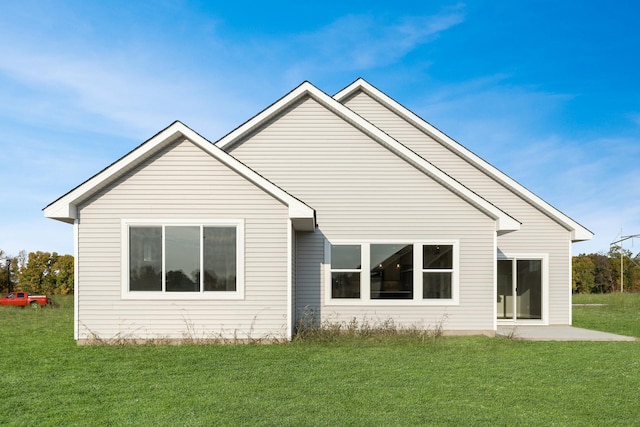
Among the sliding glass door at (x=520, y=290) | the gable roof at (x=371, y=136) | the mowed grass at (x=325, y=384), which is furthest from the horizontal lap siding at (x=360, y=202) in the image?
the sliding glass door at (x=520, y=290)

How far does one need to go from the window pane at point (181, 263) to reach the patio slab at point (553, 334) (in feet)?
26.6

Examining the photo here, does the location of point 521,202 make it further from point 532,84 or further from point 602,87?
point 602,87

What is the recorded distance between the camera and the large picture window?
11109 mm

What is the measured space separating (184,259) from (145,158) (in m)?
2.50

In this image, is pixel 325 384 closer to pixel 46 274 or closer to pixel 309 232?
pixel 309 232

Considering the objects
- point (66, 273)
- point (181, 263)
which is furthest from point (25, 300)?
point (181, 263)

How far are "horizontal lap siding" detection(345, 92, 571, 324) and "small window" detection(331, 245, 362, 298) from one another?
5.34 metres

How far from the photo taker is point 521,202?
54.4 feet

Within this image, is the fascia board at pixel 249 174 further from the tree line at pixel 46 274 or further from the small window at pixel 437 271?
the tree line at pixel 46 274

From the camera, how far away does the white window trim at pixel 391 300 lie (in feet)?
42.6

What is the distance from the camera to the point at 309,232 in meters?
13.4

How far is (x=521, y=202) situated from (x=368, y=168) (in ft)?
21.2

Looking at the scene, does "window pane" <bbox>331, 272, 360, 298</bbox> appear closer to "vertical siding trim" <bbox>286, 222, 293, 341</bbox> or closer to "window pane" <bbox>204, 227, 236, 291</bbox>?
"vertical siding trim" <bbox>286, 222, 293, 341</bbox>

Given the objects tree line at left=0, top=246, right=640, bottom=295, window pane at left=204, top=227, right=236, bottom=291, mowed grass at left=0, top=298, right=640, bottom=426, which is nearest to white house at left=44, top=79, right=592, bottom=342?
window pane at left=204, top=227, right=236, bottom=291
